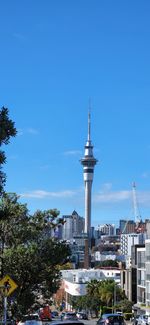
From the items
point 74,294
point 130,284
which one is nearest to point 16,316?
point 130,284

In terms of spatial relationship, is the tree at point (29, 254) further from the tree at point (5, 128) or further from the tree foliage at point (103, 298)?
the tree foliage at point (103, 298)

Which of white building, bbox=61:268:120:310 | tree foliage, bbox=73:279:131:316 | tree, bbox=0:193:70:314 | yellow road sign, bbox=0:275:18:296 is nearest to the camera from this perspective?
yellow road sign, bbox=0:275:18:296

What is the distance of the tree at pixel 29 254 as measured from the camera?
29.3 meters

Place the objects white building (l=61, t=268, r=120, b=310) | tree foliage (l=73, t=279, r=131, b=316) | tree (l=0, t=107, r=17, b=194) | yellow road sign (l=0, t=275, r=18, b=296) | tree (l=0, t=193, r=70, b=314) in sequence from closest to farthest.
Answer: tree (l=0, t=107, r=17, b=194) → yellow road sign (l=0, t=275, r=18, b=296) → tree (l=0, t=193, r=70, b=314) → tree foliage (l=73, t=279, r=131, b=316) → white building (l=61, t=268, r=120, b=310)

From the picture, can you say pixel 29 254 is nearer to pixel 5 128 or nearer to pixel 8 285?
pixel 8 285

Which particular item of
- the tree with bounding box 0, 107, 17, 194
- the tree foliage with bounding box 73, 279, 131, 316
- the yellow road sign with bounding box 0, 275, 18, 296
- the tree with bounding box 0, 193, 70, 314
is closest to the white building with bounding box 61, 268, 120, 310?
the tree foliage with bounding box 73, 279, 131, 316

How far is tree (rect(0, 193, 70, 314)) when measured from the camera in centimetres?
2931

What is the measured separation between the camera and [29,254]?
29656 mm

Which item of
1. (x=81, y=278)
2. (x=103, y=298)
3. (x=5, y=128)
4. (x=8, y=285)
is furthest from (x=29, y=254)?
(x=81, y=278)

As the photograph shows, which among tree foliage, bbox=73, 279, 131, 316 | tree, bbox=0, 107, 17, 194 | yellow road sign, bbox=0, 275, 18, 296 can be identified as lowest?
tree foliage, bbox=73, 279, 131, 316

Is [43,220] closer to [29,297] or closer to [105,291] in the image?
[29,297]

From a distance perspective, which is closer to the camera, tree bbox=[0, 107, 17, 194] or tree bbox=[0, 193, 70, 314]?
tree bbox=[0, 107, 17, 194]

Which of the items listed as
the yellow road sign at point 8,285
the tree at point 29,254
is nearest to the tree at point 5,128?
the yellow road sign at point 8,285

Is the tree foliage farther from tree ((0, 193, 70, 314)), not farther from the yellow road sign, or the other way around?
the yellow road sign
